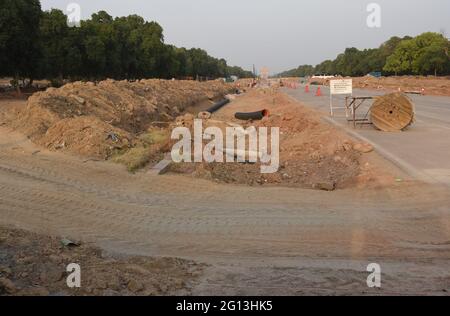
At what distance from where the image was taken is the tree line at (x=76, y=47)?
30875 mm

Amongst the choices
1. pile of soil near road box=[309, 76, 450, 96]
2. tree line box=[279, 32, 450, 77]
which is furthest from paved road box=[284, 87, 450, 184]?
tree line box=[279, 32, 450, 77]

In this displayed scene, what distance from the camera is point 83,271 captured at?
5461mm

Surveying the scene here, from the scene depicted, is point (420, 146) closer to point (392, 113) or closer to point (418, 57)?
point (392, 113)

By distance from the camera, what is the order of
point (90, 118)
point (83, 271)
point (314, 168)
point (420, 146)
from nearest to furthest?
point (83, 271)
point (314, 168)
point (420, 146)
point (90, 118)

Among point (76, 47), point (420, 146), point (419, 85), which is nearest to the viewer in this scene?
point (420, 146)

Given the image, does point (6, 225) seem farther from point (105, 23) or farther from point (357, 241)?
point (105, 23)

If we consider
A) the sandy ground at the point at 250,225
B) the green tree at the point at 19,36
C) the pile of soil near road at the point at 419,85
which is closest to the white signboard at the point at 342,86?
the sandy ground at the point at 250,225

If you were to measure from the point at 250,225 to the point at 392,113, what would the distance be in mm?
10562

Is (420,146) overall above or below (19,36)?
below

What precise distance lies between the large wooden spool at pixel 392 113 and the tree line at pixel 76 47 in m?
23.7

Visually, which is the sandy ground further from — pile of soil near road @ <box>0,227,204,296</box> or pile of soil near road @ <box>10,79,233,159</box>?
pile of soil near road @ <box>10,79,233,159</box>

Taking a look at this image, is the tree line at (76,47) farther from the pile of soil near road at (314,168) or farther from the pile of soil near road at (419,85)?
the pile of soil near road at (419,85)

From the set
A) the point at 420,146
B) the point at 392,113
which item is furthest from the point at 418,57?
the point at 420,146
